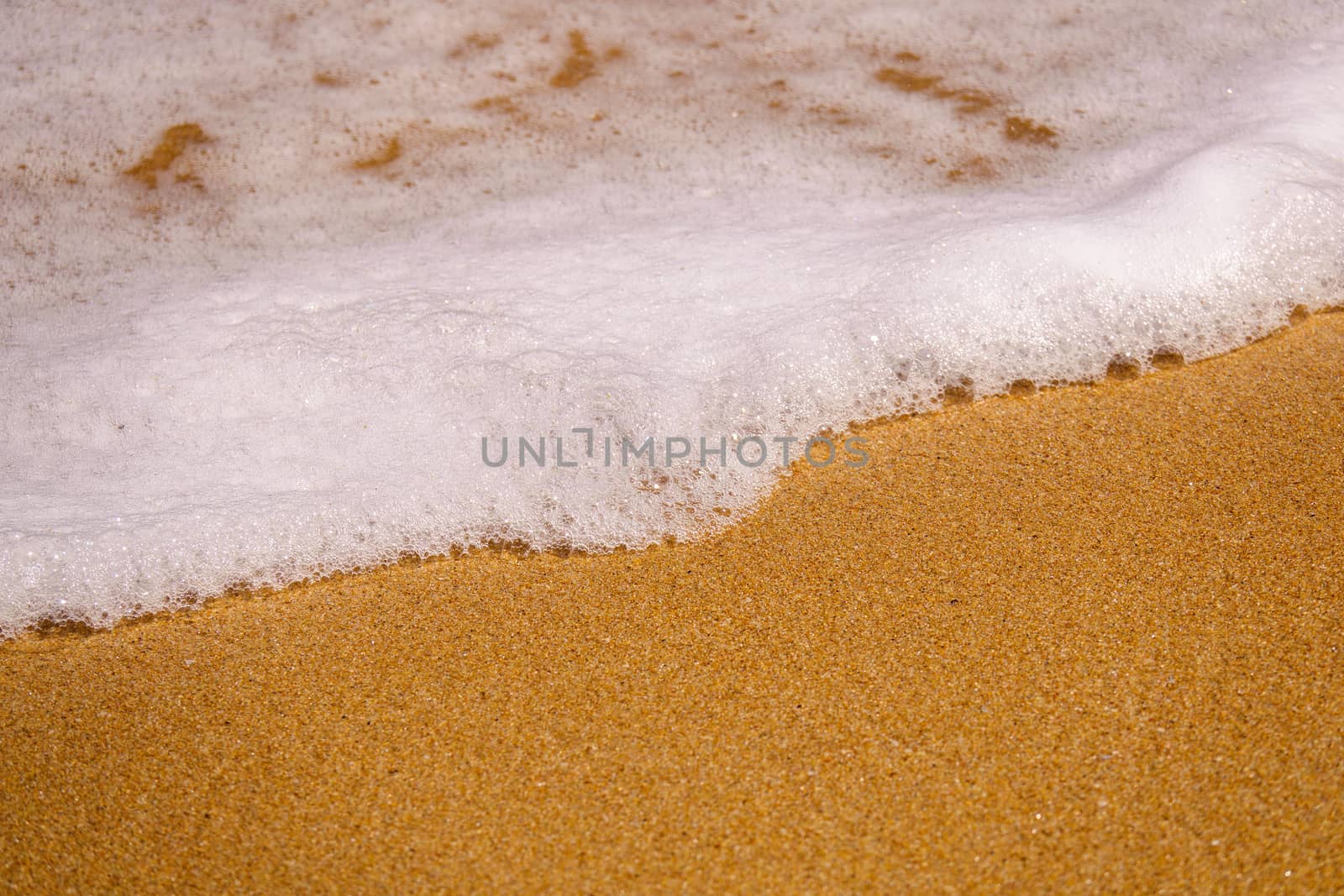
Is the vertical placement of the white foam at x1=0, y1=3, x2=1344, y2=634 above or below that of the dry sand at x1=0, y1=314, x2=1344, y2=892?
above

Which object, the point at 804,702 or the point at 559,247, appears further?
the point at 559,247

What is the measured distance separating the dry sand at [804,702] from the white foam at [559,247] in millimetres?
186

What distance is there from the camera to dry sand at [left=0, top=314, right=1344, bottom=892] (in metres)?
1.46

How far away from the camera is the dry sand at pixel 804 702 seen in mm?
1463

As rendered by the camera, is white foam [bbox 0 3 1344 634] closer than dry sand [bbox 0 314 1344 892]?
No

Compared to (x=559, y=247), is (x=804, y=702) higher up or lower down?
lower down

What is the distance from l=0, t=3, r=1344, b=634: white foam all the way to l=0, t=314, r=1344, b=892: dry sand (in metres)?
0.19

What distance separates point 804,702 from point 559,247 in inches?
58.7

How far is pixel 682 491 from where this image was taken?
6.73 feet

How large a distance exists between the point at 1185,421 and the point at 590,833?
1420 mm

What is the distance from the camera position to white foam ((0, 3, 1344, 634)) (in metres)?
2.09

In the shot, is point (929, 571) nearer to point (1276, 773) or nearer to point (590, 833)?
point (1276, 773)

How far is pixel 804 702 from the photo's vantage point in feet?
5.37

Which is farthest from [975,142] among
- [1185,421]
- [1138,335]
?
[1185,421]
